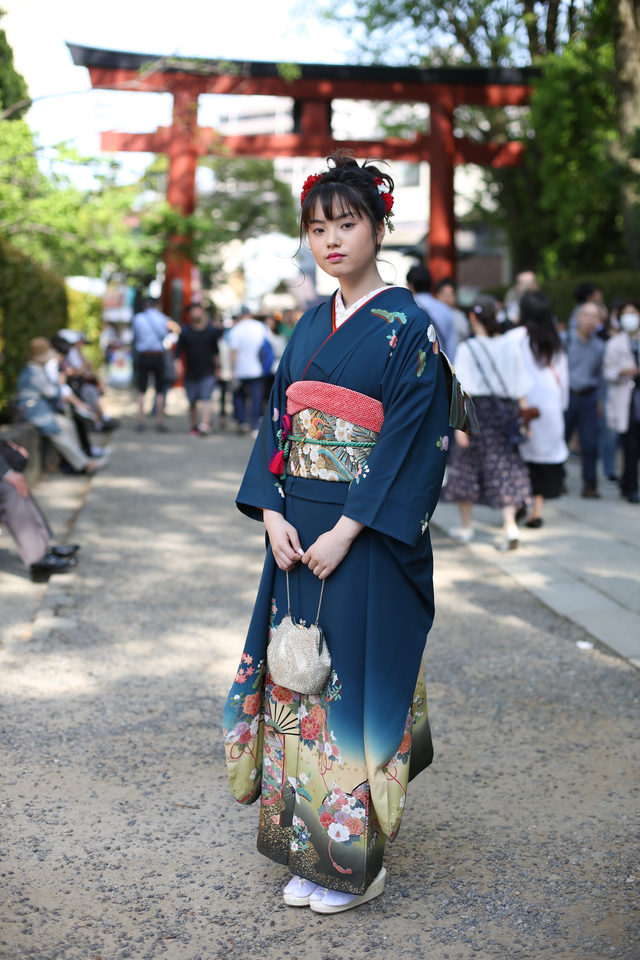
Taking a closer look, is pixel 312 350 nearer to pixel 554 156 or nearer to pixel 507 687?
pixel 507 687

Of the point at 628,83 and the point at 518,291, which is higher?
the point at 628,83

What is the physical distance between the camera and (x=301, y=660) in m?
2.24

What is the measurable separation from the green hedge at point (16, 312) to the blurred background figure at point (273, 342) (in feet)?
9.02

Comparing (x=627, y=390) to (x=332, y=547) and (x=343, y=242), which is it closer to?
(x=343, y=242)

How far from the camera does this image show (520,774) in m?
3.07

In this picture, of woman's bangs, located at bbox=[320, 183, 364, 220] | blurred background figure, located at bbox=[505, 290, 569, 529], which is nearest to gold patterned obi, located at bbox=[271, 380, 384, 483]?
woman's bangs, located at bbox=[320, 183, 364, 220]

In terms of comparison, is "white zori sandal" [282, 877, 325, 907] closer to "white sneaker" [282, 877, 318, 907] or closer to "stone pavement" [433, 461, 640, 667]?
"white sneaker" [282, 877, 318, 907]

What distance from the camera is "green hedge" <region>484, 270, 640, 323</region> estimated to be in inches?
443

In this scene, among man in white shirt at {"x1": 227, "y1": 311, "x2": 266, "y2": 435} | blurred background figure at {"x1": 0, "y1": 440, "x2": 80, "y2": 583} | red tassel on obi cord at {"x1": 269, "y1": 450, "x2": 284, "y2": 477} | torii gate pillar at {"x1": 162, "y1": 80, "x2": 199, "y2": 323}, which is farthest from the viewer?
torii gate pillar at {"x1": 162, "y1": 80, "x2": 199, "y2": 323}

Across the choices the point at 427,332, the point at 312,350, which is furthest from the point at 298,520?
the point at 427,332

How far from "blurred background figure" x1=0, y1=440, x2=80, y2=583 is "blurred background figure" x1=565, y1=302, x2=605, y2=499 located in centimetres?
479

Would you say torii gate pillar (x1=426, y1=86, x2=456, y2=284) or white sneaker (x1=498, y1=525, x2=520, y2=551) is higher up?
Answer: torii gate pillar (x1=426, y1=86, x2=456, y2=284)

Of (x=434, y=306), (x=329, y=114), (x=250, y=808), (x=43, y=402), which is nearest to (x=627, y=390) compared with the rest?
(x=434, y=306)

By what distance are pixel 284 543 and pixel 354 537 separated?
21 cm
